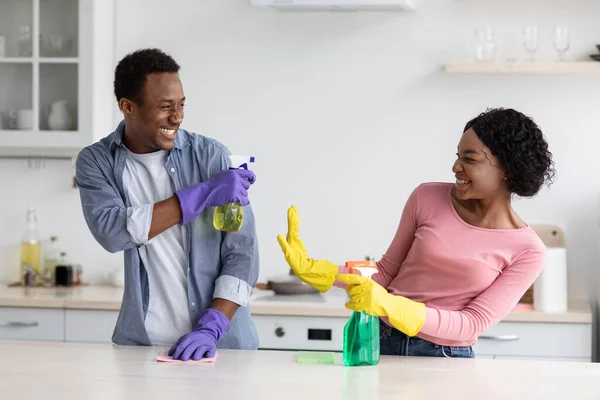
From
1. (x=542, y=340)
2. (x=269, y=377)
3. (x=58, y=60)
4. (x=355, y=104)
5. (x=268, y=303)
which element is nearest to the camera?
(x=269, y=377)

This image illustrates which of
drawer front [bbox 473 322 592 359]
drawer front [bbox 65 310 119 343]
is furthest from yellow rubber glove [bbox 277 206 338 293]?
drawer front [bbox 65 310 119 343]

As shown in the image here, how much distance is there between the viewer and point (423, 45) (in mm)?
4023

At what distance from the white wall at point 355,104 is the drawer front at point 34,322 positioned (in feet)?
1.72

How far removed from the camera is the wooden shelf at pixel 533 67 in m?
3.70

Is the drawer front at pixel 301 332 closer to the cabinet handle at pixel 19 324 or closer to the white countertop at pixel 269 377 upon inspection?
the cabinet handle at pixel 19 324

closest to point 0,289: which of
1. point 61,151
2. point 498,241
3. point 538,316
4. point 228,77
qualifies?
point 61,151

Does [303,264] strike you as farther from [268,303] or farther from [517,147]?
[268,303]

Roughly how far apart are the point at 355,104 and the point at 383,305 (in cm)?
210

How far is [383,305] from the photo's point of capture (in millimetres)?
2102

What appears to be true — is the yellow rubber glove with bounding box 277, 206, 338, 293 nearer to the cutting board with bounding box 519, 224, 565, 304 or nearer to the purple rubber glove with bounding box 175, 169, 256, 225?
the purple rubber glove with bounding box 175, 169, 256, 225

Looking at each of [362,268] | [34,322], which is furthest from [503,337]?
[34,322]

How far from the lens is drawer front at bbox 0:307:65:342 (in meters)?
3.75

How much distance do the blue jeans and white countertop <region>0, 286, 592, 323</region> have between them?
1211mm

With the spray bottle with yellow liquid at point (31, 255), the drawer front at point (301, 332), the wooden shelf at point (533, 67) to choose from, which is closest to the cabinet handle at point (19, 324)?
the spray bottle with yellow liquid at point (31, 255)
